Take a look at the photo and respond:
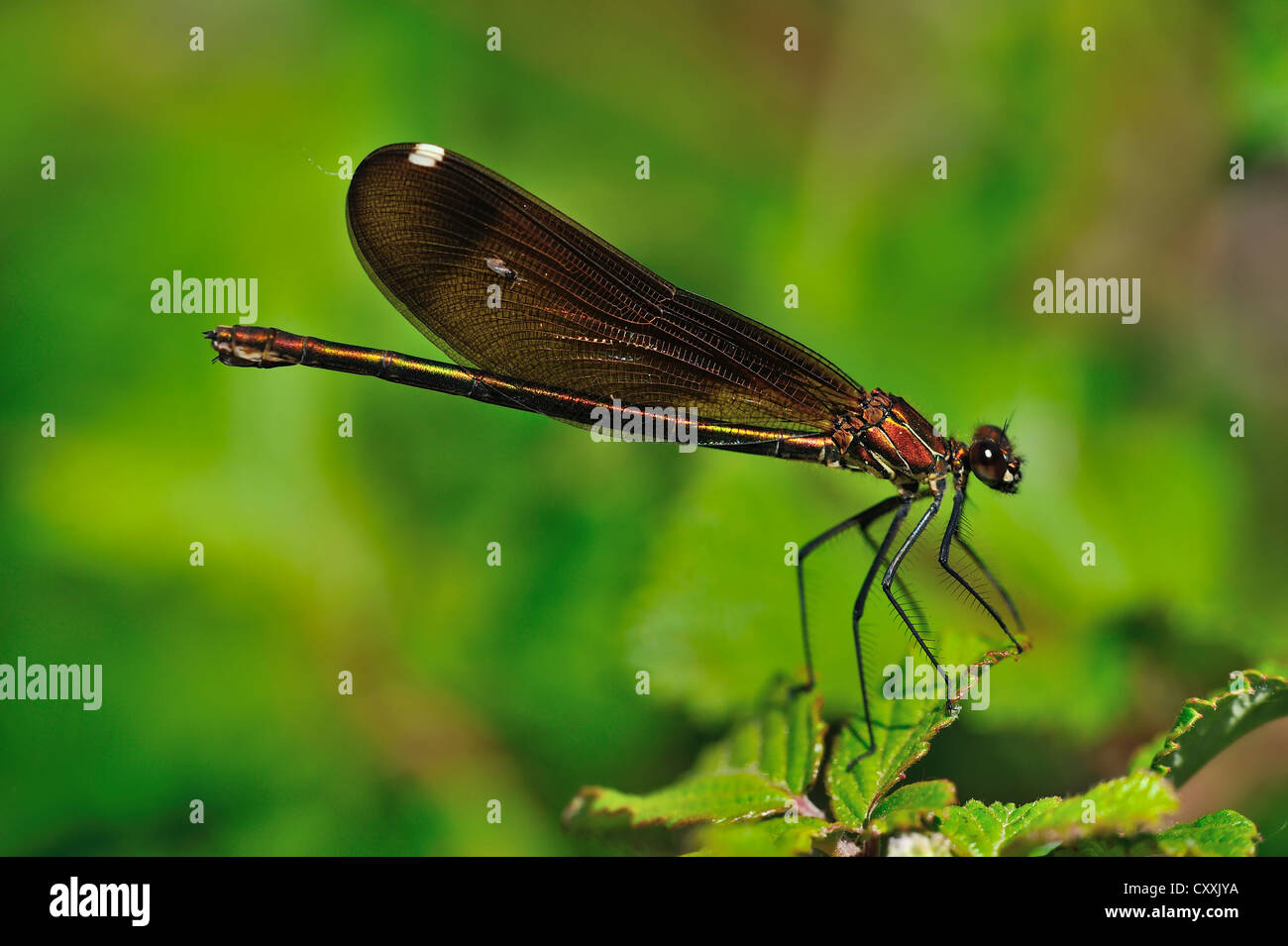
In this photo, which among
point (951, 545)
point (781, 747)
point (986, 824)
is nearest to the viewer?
point (986, 824)

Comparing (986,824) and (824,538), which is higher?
(824,538)

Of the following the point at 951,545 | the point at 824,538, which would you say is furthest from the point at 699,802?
the point at 951,545

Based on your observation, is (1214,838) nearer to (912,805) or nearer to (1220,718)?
(1220,718)

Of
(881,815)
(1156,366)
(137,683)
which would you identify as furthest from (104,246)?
(1156,366)

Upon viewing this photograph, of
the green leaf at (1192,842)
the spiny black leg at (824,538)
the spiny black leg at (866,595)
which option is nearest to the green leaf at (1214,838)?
the green leaf at (1192,842)

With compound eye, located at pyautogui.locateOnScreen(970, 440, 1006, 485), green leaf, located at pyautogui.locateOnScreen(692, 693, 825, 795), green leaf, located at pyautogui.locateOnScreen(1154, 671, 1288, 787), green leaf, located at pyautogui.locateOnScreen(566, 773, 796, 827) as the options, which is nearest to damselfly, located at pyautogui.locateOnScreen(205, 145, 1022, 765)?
compound eye, located at pyautogui.locateOnScreen(970, 440, 1006, 485)

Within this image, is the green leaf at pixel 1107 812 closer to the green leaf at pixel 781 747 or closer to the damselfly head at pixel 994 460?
the green leaf at pixel 781 747

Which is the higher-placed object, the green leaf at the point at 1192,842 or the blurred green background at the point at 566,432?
the blurred green background at the point at 566,432
